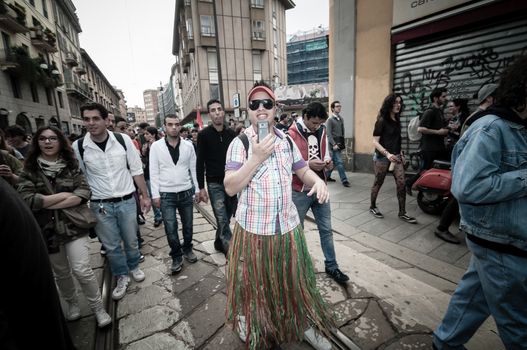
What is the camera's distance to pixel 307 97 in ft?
96.0

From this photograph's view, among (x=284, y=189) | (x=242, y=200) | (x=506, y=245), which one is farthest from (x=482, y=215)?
(x=242, y=200)

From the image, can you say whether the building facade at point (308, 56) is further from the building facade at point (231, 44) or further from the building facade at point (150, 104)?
the building facade at point (150, 104)

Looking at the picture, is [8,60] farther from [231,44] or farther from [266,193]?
[266,193]

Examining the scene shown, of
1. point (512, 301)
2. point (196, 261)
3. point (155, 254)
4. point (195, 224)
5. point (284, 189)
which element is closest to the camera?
point (512, 301)

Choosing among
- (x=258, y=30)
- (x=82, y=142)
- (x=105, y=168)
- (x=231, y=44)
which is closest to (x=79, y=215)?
(x=105, y=168)

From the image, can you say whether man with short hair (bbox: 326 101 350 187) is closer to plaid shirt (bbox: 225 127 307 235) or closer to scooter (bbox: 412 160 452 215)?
scooter (bbox: 412 160 452 215)

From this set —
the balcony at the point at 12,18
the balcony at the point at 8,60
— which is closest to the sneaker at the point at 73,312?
the balcony at the point at 8,60

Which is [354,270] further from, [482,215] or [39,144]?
[39,144]

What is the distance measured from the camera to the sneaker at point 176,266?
3168mm

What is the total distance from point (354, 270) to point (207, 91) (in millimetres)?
26126

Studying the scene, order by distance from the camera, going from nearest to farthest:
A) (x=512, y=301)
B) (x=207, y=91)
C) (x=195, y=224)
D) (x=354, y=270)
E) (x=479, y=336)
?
(x=512, y=301) → (x=479, y=336) → (x=354, y=270) → (x=195, y=224) → (x=207, y=91)

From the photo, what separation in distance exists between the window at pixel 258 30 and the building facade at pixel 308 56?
35984 mm

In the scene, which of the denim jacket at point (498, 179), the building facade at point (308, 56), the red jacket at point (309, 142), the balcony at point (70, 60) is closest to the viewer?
the denim jacket at point (498, 179)

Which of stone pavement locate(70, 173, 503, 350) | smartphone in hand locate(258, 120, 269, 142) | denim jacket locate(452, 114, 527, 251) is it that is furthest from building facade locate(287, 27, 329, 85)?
smartphone in hand locate(258, 120, 269, 142)
